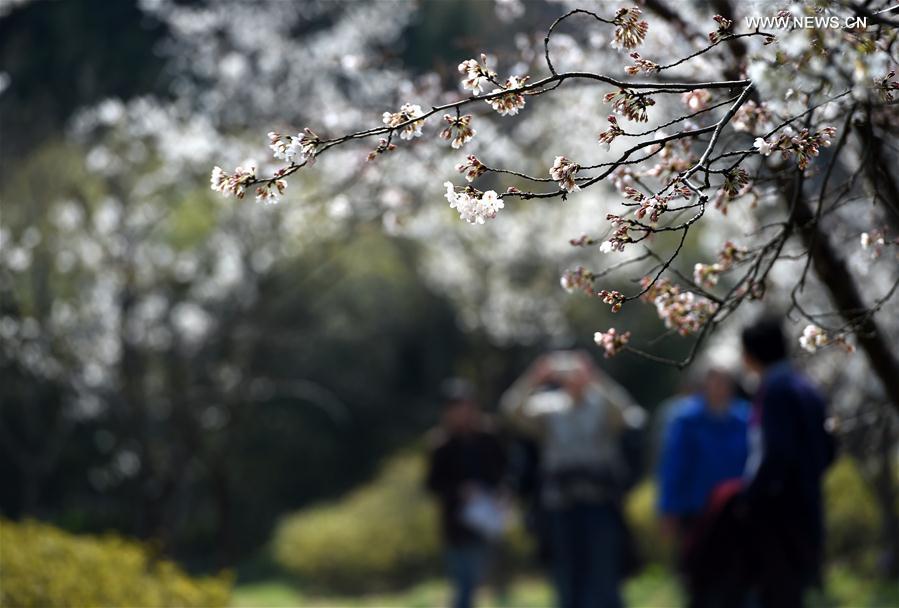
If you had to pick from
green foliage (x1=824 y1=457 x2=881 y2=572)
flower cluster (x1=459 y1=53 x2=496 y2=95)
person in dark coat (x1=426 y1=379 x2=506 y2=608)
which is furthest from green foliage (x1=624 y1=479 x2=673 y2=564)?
flower cluster (x1=459 y1=53 x2=496 y2=95)

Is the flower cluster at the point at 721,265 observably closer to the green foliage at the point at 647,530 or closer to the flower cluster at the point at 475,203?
the flower cluster at the point at 475,203

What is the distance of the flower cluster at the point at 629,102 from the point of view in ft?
7.89

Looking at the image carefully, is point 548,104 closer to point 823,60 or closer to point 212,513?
point 823,60

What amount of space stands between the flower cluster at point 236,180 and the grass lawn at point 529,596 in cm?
616

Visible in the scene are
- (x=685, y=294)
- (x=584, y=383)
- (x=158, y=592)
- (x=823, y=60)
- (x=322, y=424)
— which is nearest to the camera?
→ (x=823, y=60)

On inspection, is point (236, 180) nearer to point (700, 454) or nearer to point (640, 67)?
point (640, 67)

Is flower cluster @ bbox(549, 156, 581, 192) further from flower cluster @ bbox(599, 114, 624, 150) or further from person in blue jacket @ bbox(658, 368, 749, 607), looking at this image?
person in blue jacket @ bbox(658, 368, 749, 607)

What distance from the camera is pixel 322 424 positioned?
1903 centimetres

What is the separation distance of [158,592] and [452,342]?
14.6 m

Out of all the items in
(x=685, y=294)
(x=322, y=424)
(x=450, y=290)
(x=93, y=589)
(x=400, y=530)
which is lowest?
(x=685, y=294)

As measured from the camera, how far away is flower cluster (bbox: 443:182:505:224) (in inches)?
93.7

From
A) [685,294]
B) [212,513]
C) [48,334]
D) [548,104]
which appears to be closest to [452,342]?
[212,513]

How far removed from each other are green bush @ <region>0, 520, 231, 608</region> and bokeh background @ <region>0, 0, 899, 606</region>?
0.7 inches

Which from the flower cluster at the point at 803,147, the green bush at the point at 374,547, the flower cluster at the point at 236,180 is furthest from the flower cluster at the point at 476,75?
the green bush at the point at 374,547
